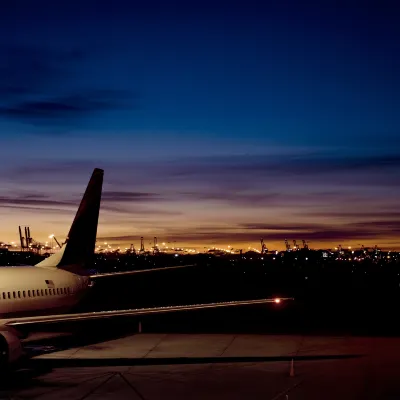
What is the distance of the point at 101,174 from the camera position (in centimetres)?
3525

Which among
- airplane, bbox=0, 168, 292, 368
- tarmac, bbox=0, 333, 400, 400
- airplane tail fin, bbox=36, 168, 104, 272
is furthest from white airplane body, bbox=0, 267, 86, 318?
tarmac, bbox=0, 333, 400, 400

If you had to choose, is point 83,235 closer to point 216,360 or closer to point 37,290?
point 37,290

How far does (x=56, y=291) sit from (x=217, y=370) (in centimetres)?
1045

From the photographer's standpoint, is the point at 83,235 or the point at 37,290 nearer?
the point at 37,290

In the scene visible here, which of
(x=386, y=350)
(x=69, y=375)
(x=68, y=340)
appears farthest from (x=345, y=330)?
(x=69, y=375)

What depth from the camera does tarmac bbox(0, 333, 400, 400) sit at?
65.9ft

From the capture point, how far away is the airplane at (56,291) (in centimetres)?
2434

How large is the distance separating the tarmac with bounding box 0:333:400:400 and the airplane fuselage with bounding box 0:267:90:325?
2.22 metres

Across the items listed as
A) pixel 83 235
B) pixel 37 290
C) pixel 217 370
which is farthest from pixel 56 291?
pixel 217 370

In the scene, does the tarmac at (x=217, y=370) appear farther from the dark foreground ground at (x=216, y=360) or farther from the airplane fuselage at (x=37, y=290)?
the airplane fuselage at (x=37, y=290)

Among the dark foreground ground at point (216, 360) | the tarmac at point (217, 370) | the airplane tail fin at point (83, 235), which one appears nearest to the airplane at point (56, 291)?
the airplane tail fin at point (83, 235)

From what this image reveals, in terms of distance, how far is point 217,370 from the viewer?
2369 cm

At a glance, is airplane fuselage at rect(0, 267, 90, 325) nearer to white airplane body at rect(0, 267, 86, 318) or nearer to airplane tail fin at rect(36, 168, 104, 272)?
white airplane body at rect(0, 267, 86, 318)

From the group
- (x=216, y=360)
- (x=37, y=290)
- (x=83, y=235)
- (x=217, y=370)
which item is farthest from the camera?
(x=83, y=235)
